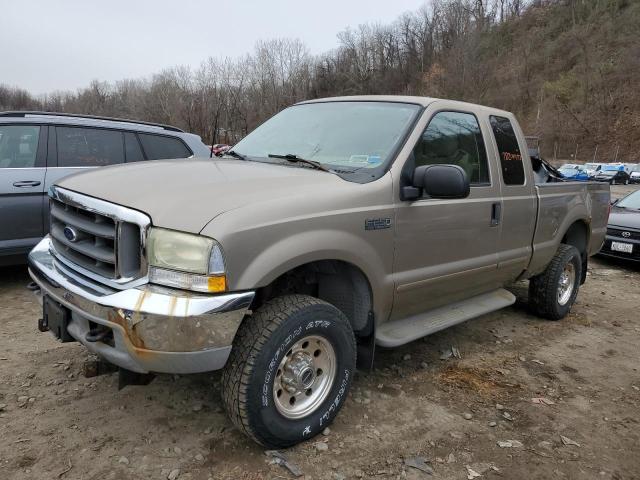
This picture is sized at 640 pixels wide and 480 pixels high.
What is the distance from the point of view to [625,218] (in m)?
8.55

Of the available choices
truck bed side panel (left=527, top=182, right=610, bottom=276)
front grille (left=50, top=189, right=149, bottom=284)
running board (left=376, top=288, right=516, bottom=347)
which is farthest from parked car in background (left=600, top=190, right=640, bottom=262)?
front grille (left=50, top=189, right=149, bottom=284)

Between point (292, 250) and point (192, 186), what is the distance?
60 centimetres

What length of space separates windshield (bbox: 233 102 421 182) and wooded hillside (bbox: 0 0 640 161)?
16693 millimetres

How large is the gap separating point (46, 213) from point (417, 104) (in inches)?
157

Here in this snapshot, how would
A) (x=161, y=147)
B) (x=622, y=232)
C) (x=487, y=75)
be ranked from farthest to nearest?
(x=487, y=75)
(x=622, y=232)
(x=161, y=147)

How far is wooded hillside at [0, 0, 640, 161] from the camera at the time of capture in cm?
4553

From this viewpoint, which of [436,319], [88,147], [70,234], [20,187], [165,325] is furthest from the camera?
[88,147]

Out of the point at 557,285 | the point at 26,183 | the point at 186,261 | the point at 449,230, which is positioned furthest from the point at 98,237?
the point at 557,285

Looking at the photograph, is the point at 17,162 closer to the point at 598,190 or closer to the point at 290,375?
the point at 290,375

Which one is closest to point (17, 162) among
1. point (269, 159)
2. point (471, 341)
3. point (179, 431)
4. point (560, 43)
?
point (269, 159)

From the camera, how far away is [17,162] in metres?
5.34

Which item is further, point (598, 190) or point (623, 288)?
point (623, 288)

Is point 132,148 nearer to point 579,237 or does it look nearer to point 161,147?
point 161,147

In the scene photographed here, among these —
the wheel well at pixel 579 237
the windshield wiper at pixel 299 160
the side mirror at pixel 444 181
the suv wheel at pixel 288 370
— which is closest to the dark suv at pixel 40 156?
the windshield wiper at pixel 299 160
